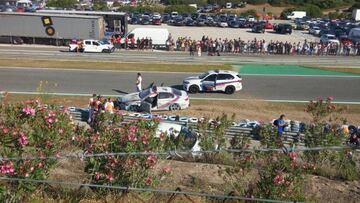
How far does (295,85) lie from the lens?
32.0 meters

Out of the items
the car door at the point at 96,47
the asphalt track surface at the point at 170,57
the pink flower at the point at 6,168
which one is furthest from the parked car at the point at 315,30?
the pink flower at the point at 6,168

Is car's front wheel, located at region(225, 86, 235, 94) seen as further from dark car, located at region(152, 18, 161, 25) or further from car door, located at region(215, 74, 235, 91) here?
dark car, located at region(152, 18, 161, 25)

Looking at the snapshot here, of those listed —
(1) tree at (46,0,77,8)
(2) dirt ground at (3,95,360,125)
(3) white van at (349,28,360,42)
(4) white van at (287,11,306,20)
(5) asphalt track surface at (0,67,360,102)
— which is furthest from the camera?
(1) tree at (46,0,77,8)

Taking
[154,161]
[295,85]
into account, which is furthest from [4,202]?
[295,85]

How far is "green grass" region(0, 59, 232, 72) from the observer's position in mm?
35719

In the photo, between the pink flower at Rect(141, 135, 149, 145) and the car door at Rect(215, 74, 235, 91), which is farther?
the car door at Rect(215, 74, 235, 91)

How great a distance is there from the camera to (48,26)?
48.5 metres

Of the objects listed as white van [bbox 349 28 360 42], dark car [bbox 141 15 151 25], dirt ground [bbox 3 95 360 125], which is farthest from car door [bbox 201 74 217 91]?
dark car [bbox 141 15 151 25]

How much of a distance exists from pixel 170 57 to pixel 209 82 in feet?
47.2

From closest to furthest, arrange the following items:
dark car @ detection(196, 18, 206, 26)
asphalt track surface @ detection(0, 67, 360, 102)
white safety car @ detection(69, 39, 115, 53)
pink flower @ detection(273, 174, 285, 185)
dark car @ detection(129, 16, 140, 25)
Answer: pink flower @ detection(273, 174, 285, 185) → asphalt track surface @ detection(0, 67, 360, 102) → white safety car @ detection(69, 39, 115, 53) → dark car @ detection(196, 18, 206, 26) → dark car @ detection(129, 16, 140, 25)

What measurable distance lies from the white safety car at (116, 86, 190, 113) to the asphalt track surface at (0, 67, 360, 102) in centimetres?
381

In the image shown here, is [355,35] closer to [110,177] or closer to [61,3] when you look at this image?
[110,177]

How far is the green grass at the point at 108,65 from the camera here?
35.7 m

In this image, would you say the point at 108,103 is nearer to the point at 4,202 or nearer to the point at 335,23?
the point at 4,202
